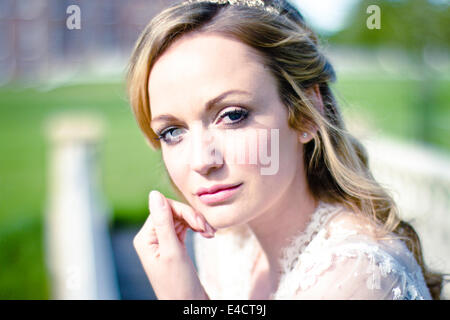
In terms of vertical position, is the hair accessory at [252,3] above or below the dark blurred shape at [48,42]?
below

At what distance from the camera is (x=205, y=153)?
1.25 m

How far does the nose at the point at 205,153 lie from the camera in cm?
124

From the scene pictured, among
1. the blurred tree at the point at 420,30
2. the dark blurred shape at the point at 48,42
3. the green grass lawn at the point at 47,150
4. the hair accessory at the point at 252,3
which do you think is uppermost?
the dark blurred shape at the point at 48,42

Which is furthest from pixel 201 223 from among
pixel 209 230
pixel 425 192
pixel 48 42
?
pixel 48 42

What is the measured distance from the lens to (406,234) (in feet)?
5.08

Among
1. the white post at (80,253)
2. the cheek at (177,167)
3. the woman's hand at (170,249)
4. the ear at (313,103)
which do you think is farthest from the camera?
the white post at (80,253)

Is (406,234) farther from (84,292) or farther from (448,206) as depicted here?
(448,206)

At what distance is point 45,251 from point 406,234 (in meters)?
4.22

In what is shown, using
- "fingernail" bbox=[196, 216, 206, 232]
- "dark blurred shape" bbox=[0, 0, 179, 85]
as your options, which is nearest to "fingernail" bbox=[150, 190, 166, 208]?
"fingernail" bbox=[196, 216, 206, 232]

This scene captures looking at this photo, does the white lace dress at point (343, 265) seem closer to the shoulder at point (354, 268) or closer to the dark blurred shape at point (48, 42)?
the shoulder at point (354, 268)

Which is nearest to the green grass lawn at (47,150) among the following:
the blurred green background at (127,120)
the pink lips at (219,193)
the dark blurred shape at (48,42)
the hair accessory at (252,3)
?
the blurred green background at (127,120)

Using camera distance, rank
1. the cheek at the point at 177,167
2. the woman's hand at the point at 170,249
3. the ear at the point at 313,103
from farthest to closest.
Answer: the ear at the point at 313,103, the cheek at the point at 177,167, the woman's hand at the point at 170,249

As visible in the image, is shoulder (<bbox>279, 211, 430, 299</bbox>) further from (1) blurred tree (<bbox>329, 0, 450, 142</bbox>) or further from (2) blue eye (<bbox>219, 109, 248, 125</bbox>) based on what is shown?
(1) blurred tree (<bbox>329, 0, 450, 142</bbox>)

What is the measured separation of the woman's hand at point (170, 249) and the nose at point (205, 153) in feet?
0.44
